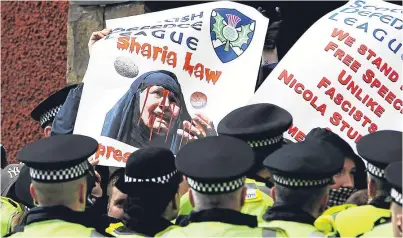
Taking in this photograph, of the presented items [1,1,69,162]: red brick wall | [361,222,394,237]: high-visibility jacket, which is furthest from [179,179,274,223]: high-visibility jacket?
[1,1,69,162]: red brick wall

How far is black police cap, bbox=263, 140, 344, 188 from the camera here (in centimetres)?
411

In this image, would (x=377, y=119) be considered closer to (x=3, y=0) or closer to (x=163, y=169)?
(x=163, y=169)

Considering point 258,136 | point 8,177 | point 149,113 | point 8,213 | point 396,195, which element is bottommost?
point 8,177

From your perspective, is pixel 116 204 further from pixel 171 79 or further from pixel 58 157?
pixel 58 157

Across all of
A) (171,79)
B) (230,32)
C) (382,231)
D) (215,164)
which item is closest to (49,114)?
(171,79)

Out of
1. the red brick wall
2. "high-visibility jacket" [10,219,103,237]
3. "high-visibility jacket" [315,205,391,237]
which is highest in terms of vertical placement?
"high-visibility jacket" [315,205,391,237]

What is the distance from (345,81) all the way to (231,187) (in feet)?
5.23

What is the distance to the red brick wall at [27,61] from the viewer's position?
766 centimetres

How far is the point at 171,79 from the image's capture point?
5602 mm

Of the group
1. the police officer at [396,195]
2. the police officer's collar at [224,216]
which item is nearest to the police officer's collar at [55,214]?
the police officer's collar at [224,216]

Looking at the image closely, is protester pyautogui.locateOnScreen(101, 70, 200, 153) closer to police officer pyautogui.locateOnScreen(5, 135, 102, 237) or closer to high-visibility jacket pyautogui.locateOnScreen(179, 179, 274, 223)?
high-visibility jacket pyautogui.locateOnScreen(179, 179, 274, 223)

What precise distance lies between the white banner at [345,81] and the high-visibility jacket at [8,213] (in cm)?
134

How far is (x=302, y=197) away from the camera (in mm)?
4098

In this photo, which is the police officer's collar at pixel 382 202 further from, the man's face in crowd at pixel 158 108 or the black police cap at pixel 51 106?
the black police cap at pixel 51 106
